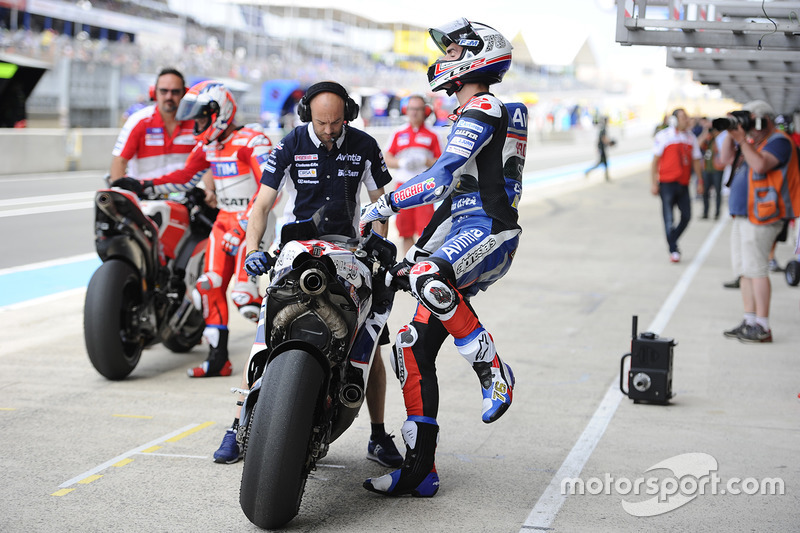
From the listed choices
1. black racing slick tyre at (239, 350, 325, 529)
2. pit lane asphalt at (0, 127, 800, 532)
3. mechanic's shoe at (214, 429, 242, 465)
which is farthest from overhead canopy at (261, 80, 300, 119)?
black racing slick tyre at (239, 350, 325, 529)

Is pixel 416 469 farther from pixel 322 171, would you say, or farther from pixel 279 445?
pixel 322 171

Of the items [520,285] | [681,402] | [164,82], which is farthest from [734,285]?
[164,82]

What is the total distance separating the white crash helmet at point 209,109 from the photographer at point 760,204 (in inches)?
174

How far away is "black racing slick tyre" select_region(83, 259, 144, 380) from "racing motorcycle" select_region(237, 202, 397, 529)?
2272mm

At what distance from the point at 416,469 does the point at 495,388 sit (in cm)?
54

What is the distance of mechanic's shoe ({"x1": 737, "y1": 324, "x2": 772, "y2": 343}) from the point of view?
28.7ft

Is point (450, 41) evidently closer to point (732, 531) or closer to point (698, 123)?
point (732, 531)

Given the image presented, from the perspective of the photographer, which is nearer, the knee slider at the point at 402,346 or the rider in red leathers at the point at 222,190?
the knee slider at the point at 402,346

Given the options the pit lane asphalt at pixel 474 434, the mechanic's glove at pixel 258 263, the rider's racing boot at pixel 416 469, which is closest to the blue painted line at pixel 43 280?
the pit lane asphalt at pixel 474 434

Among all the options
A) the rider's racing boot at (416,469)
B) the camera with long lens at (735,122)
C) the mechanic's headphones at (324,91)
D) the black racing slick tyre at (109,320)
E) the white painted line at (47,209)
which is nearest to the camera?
the rider's racing boot at (416,469)

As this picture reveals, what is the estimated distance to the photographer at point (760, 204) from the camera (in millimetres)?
8461

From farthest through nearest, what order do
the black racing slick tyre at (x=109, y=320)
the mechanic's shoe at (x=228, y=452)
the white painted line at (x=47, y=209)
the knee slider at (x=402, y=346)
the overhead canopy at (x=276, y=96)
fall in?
1. the overhead canopy at (x=276, y=96)
2. the white painted line at (x=47, y=209)
3. the black racing slick tyre at (x=109, y=320)
4. the mechanic's shoe at (x=228, y=452)
5. the knee slider at (x=402, y=346)

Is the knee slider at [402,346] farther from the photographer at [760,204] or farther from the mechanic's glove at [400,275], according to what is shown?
the photographer at [760,204]

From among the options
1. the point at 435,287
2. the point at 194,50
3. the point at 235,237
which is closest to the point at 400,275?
the point at 435,287
